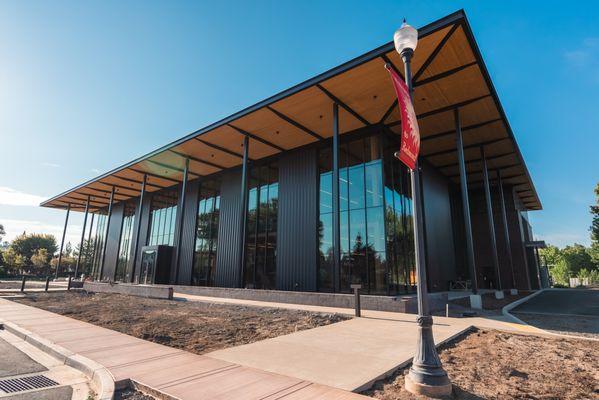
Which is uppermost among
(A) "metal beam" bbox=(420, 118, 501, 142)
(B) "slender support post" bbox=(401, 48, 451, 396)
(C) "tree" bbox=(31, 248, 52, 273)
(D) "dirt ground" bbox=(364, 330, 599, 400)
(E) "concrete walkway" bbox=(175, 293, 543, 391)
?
(A) "metal beam" bbox=(420, 118, 501, 142)

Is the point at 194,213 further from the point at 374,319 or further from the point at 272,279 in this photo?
the point at 374,319

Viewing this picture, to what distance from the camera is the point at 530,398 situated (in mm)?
3955

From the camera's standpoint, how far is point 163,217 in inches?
1319

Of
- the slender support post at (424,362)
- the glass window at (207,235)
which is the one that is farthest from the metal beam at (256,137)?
the slender support post at (424,362)

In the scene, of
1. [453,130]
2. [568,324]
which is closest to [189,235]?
[453,130]

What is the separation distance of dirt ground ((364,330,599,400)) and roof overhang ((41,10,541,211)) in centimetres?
1086

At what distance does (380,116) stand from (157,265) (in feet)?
76.3

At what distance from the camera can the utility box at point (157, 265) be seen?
1139 inches

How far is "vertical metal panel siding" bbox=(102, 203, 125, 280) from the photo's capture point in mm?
38281

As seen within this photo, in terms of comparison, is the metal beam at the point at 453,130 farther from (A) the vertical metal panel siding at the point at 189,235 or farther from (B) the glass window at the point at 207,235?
(A) the vertical metal panel siding at the point at 189,235

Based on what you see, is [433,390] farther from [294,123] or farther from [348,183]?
[294,123]

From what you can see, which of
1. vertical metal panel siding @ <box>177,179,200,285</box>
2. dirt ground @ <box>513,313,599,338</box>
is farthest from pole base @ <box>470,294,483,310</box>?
vertical metal panel siding @ <box>177,179,200,285</box>

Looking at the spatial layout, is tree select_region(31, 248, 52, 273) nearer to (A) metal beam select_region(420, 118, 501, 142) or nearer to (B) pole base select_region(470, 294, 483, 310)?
(A) metal beam select_region(420, 118, 501, 142)

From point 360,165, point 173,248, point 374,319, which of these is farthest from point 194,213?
point 374,319
